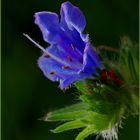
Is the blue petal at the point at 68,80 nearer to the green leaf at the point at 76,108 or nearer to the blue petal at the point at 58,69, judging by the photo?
the blue petal at the point at 58,69

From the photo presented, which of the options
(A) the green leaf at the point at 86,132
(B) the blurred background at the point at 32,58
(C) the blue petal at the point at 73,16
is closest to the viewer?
(C) the blue petal at the point at 73,16

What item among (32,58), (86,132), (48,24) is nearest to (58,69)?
(48,24)

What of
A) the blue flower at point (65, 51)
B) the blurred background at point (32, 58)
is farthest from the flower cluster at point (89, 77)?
the blurred background at point (32, 58)

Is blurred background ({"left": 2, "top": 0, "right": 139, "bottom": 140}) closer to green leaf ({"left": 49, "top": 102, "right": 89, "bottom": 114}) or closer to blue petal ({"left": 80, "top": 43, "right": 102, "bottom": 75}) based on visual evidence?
green leaf ({"left": 49, "top": 102, "right": 89, "bottom": 114})

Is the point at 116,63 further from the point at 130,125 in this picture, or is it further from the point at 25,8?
the point at 25,8

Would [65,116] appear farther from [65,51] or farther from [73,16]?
[73,16]

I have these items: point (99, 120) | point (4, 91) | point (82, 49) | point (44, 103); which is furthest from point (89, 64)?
point (4, 91)
